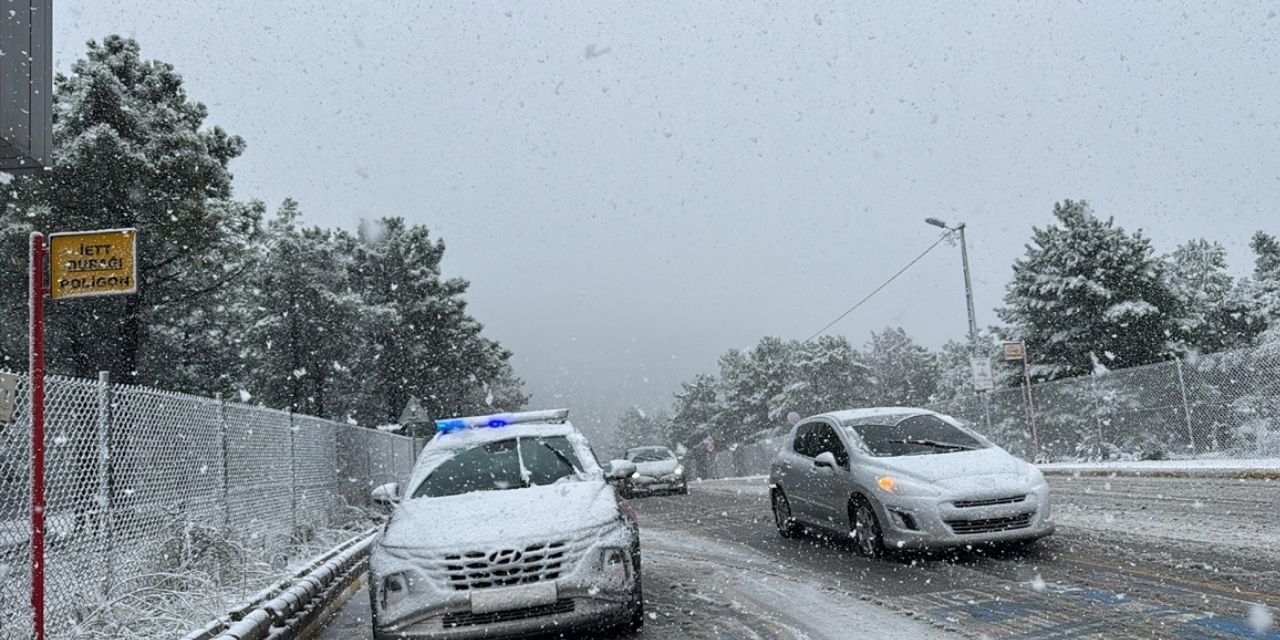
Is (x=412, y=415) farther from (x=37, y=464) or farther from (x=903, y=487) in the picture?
(x=37, y=464)

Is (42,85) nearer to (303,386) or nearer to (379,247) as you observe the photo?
(303,386)

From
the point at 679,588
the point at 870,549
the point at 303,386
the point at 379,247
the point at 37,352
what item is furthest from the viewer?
the point at 379,247

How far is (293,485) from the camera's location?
1118 cm

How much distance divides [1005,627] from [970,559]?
8.92 ft

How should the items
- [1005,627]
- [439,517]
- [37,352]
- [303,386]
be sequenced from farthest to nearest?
[303,386] → [439,517] → [1005,627] → [37,352]

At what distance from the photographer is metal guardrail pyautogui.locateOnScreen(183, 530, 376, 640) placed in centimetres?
591

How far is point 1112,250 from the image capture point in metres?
34.4

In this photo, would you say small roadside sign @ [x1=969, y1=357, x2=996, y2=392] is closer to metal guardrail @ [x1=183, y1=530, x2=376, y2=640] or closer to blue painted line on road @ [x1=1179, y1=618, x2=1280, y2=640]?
metal guardrail @ [x1=183, y1=530, x2=376, y2=640]

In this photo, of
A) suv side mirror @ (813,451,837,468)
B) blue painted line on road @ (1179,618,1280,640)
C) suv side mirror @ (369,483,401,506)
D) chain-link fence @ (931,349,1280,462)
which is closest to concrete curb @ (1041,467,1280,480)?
chain-link fence @ (931,349,1280,462)

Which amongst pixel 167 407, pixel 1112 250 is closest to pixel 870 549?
pixel 167 407

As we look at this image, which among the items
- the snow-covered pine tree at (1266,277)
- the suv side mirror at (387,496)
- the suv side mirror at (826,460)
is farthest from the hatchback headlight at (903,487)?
the snow-covered pine tree at (1266,277)

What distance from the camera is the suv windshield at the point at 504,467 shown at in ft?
22.6

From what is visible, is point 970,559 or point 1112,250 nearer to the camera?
point 970,559

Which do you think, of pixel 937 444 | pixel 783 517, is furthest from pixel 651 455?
pixel 937 444
